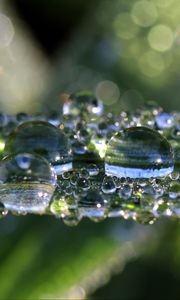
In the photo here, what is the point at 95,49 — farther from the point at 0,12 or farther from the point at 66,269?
the point at 66,269

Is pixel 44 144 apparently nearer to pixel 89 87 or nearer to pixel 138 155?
pixel 138 155

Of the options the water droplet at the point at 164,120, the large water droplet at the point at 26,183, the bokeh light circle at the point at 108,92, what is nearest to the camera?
the large water droplet at the point at 26,183

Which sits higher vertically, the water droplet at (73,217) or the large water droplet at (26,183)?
the large water droplet at (26,183)

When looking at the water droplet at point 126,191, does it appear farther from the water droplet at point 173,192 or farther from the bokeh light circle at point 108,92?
the bokeh light circle at point 108,92

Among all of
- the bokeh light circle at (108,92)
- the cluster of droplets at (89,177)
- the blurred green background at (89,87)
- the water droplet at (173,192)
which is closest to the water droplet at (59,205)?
the cluster of droplets at (89,177)

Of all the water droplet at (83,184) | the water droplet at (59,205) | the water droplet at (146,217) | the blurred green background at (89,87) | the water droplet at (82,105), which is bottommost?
the blurred green background at (89,87)

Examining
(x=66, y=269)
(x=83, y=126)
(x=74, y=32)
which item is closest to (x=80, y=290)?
(x=66, y=269)

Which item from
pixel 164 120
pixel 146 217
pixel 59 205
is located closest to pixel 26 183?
pixel 59 205

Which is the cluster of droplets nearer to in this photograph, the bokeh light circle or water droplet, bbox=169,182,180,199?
water droplet, bbox=169,182,180,199

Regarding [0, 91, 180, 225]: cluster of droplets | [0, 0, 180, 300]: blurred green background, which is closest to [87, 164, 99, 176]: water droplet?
[0, 91, 180, 225]: cluster of droplets
